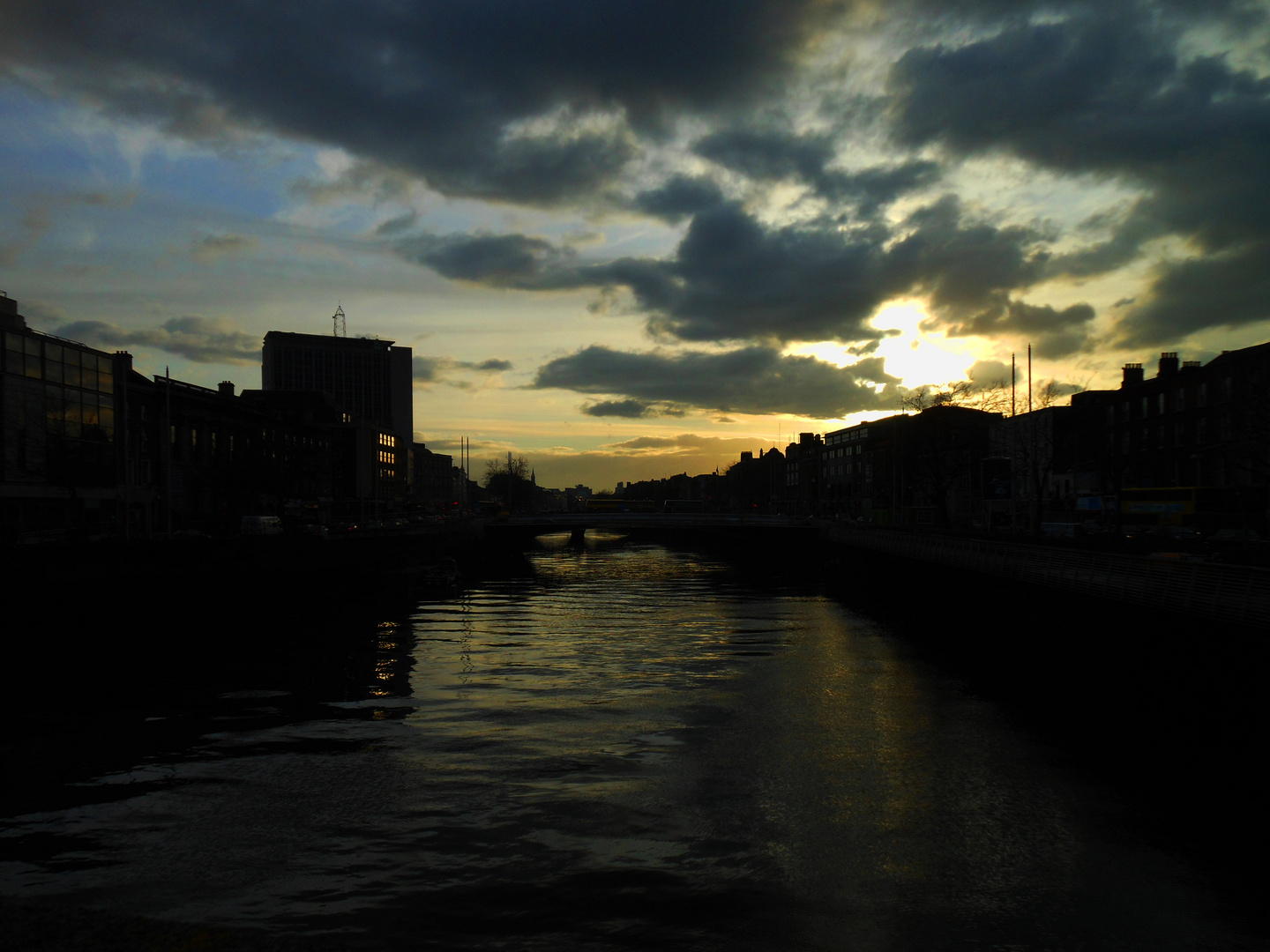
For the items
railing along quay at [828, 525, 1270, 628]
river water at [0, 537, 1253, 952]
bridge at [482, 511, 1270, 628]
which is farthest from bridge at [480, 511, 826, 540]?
river water at [0, 537, 1253, 952]

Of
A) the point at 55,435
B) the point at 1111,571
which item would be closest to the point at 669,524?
the point at 55,435

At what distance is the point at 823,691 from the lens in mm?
23781

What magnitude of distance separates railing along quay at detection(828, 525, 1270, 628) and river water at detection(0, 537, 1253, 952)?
6393 mm

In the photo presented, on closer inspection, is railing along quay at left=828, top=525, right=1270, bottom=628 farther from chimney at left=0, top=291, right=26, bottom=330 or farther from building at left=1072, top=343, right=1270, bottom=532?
chimney at left=0, top=291, right=26, bottom=330

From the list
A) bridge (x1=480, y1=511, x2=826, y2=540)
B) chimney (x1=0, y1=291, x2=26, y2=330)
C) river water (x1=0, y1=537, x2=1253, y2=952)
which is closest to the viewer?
river water (x1=0, y1=537, x2=1253, y2=952)

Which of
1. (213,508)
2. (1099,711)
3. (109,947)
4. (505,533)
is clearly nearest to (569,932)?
(109,947)

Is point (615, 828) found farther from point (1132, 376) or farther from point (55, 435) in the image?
point (1132, 376)

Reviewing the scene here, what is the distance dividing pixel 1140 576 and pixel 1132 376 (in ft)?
259

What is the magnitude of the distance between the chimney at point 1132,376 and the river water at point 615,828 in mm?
84555

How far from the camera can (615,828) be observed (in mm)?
12539

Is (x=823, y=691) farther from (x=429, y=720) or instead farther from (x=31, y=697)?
(x=31, y=697)

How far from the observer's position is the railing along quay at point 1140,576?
21.1 m

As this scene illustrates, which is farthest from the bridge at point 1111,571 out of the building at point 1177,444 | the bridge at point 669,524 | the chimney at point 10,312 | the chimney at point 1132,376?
the chimney at point 10,312

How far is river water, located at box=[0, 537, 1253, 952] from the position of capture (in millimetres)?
9672
